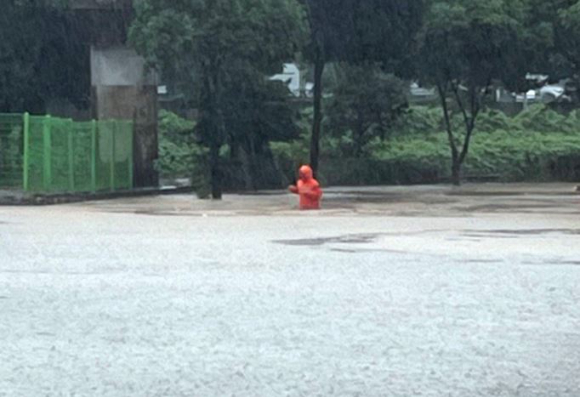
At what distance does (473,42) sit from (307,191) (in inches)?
589

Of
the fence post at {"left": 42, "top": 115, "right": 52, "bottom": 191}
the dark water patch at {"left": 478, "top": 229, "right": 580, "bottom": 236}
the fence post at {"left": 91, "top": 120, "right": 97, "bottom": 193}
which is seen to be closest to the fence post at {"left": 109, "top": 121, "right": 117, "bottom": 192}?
the fence post at {"left": 91, "top": 120, "right": 97, "bottom": 193}

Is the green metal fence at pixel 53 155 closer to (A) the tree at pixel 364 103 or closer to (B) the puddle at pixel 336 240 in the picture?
(A) the tree at pixel 364 103

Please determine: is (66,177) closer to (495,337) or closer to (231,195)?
(231,195)

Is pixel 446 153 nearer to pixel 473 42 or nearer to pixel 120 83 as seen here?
pixel 473 42

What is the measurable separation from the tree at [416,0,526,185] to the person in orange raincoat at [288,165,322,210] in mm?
13910

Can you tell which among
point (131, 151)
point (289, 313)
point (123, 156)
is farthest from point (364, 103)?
point (289, 313)

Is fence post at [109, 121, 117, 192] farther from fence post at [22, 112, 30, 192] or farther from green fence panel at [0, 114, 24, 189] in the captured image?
fence post at [22, 112, 30, 192]

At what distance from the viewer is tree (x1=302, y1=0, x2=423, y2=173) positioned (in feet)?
144

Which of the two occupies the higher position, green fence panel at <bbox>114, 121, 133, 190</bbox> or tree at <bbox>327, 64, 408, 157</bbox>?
tree at <bbox>327, 64, 408, 157</bbox>

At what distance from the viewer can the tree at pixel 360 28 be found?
4381 centimetres

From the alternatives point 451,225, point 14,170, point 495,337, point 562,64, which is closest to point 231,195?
point 14,170

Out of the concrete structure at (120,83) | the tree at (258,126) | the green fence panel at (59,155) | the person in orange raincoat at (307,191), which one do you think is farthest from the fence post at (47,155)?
the person in orange raincoat at (307,191)

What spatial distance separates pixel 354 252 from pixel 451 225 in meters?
6.07

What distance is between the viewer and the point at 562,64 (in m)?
48.9
